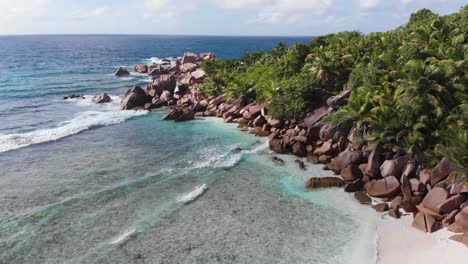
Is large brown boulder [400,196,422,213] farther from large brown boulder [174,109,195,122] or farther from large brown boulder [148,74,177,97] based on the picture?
large brown boulder [148,74,177,97]

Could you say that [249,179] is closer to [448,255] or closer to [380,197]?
[380,197]

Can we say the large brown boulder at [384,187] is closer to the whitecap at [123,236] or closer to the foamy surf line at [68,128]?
the whitecap at [123,236]

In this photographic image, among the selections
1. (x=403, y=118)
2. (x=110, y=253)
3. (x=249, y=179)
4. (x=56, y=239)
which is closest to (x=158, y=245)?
(x=110, y=253)

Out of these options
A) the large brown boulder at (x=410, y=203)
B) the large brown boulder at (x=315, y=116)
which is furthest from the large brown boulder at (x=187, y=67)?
the large brown boulder at (x=410, y=203)

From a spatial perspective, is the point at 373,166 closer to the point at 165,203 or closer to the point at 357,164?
the point at 357,164

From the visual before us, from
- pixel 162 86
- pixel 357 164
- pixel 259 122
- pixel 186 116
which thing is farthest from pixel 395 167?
pixel 162 86

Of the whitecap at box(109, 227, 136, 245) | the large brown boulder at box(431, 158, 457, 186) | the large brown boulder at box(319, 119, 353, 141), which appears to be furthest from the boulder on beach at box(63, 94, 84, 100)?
the large brown boulder at box(431, 158, 457, 186)
